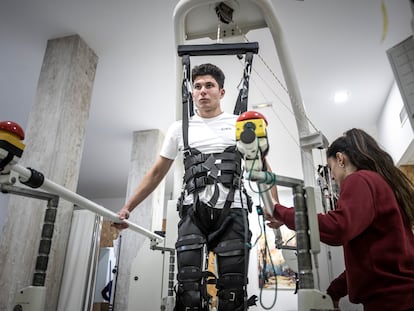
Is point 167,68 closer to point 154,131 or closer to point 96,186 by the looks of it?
point 154,131

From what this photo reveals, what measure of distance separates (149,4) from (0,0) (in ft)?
4.32

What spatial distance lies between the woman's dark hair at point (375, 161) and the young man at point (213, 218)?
0.47 meters

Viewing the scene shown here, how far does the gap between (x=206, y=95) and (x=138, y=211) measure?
337cm

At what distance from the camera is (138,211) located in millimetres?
4641

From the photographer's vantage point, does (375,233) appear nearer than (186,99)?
Yes

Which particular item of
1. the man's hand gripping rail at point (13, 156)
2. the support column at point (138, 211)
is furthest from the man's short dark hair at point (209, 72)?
the support column at point (138, 211)

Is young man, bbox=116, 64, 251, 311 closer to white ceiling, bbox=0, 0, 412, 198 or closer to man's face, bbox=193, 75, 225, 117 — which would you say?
man's face, bbox=193, 75, 225, 117

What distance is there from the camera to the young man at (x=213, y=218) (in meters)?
1.23

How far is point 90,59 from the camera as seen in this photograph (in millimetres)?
3332

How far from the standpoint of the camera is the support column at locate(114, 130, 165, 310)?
167 inches

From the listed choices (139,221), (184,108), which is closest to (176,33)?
(184,108)

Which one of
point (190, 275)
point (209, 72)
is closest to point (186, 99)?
point (209, 72)

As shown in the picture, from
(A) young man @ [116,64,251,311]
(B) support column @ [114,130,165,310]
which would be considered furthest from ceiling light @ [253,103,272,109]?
(A) young man @ [116,64,251,311]

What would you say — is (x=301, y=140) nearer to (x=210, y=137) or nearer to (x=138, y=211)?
(x=210, y=137)
